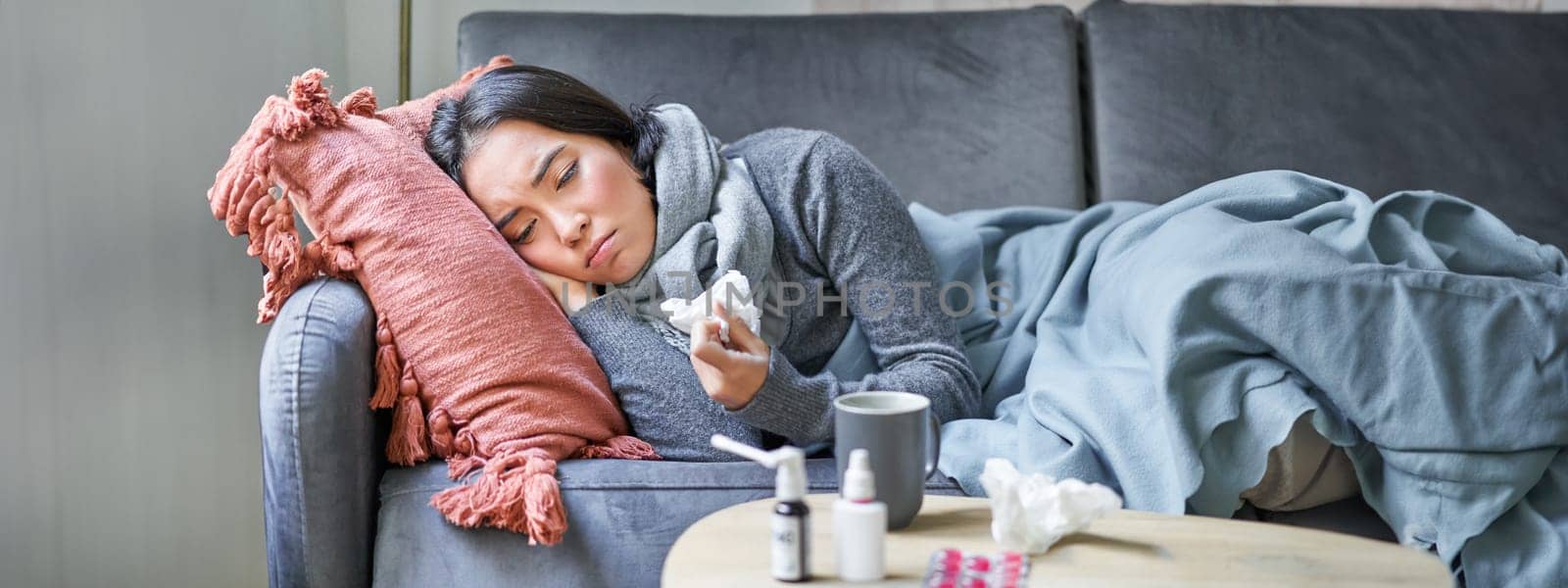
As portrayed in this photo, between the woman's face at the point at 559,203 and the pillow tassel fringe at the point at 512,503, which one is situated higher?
the woman's face at the point at 559,203

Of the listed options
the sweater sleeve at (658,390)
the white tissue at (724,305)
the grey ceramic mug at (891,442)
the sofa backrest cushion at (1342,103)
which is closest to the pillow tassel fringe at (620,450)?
the sweater sleeve at (658,390)

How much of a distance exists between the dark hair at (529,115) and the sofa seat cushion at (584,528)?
37 cm

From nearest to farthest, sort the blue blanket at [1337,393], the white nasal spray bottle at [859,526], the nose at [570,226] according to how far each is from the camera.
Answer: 1. the white nasal spray bottle at [859,526]
2. the blue blanket at [1337,393]
3. the nose at [570,226]

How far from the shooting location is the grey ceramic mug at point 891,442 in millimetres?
851

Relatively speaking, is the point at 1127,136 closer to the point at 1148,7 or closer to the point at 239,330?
the point at 1148,7

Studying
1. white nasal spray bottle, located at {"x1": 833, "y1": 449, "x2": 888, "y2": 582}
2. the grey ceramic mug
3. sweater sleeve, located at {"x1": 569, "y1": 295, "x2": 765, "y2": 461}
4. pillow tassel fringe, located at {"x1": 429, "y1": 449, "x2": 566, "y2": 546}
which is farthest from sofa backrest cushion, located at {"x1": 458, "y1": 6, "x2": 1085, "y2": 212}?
→ white nasal spray bottle, located at {"x1": 833, "y1": 449, "x2": 888, "y2": 582}

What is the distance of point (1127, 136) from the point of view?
1.77 m

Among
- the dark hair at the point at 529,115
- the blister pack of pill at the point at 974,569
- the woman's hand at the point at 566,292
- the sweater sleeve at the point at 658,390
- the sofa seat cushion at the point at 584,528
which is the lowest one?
the sofa seat cushion at the point at 584,528

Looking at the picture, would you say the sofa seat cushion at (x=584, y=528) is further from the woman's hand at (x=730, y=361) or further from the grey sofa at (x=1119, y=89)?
the grey sofa at (x=1119, y=89)

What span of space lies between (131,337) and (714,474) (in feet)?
2.63

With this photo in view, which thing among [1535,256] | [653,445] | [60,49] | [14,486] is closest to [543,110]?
[653,445]

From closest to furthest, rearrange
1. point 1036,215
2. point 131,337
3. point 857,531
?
point 857,531 < point 131,337 < point 1036,215

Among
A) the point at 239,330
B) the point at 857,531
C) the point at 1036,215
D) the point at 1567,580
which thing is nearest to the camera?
the point at 857,531

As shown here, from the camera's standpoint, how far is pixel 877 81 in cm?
179
